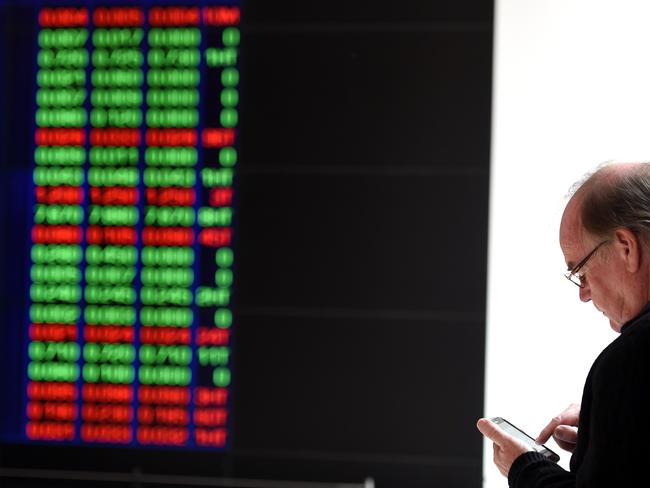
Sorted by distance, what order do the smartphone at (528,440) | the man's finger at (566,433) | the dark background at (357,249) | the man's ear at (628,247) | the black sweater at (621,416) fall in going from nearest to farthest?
1. the black sweater at (621,416)
2. the man's ear at (628,247)
3. the smartphone at (528,440)
4. the man's finger at (566,433)
5. the dark background at (357,249)

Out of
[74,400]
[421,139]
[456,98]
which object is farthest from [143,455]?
[456,98]

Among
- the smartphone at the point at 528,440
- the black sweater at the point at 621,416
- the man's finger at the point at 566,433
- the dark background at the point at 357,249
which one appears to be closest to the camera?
the black sweater at the point at 621,416

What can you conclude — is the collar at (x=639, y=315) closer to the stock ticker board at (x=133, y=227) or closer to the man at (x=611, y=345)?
the man at (x=611, y=345)

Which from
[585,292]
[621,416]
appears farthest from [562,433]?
[621,416]

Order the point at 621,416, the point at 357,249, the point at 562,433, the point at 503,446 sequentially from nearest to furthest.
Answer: the point at 621,416, the point at 503,446, the point at 562,433, the point at 357,249

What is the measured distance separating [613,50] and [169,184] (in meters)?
1.43

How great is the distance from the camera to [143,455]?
2635mm

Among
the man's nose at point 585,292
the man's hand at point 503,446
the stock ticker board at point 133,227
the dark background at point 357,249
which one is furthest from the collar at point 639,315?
the stock ticker board at point 133,227

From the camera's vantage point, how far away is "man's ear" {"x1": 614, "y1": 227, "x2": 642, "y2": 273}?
1080mm

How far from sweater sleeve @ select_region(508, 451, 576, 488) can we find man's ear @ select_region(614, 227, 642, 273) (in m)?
0.29

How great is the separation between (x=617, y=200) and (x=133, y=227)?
1818 mm

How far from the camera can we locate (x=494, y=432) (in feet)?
4.12

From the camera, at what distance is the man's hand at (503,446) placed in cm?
120

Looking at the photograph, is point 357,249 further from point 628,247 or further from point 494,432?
point 628,247
